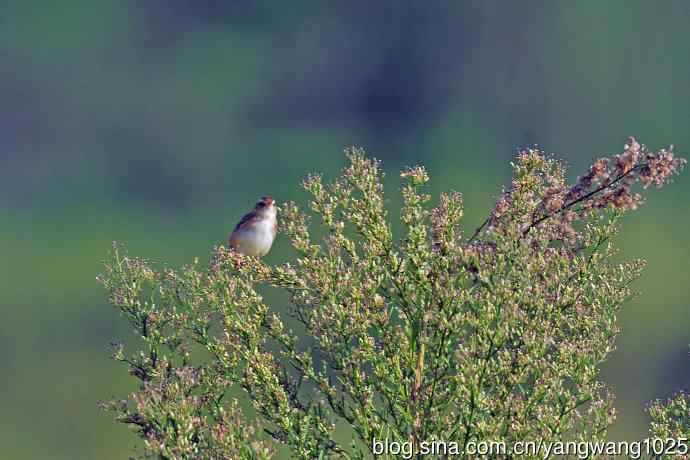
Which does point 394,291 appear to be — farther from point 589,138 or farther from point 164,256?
point 589,138

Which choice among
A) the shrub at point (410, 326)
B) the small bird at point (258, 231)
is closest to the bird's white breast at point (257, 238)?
the small bird at point (258, 231)

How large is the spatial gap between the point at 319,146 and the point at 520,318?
95.2 meters

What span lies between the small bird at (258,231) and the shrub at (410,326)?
10.8ft

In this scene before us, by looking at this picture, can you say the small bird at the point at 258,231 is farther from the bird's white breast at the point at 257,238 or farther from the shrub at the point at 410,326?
the shrub at the point at 410,326

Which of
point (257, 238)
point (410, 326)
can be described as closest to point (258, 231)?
point (257, 238)

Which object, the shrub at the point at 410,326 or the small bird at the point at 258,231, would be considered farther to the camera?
the small bird at the point at 258,231

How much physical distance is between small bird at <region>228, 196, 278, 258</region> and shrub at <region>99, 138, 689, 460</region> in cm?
329

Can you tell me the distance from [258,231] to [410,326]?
4.31 m

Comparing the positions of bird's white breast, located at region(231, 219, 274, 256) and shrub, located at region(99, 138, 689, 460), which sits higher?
bird's white breast, located at region(231, 219, 274, 256)

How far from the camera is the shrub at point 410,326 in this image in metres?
8.45

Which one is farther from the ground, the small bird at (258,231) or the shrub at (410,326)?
the small bird at (258,231)

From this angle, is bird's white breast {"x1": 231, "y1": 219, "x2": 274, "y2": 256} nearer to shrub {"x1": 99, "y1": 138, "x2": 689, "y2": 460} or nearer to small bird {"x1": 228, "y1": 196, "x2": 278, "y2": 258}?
small bird {"x1": 228, "y1": 196, "x2": 278, "y2": 258}

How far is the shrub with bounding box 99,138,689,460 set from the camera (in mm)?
8453

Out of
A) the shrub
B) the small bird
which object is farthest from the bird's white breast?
the shrub
